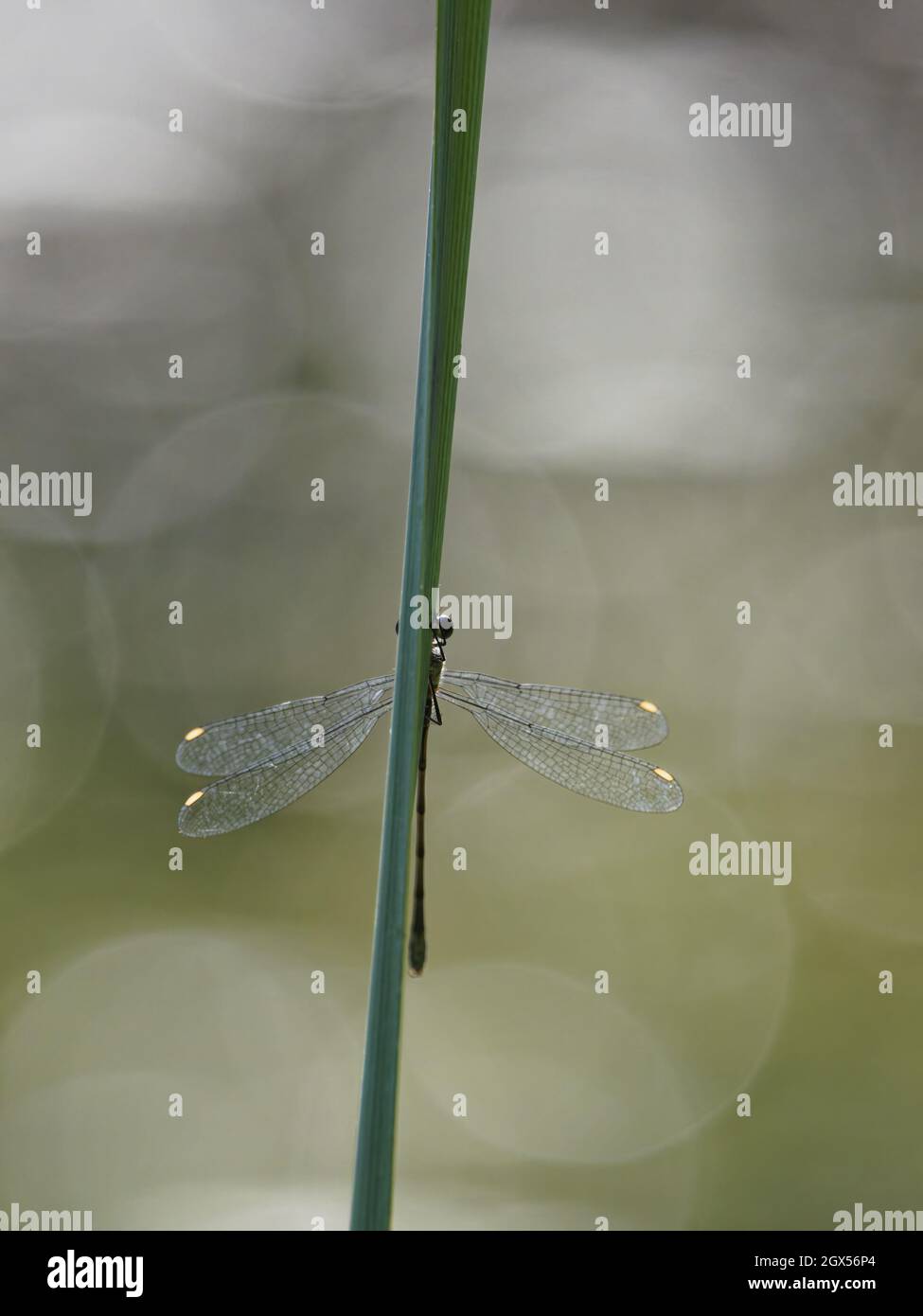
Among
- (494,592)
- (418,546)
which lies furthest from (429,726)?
(494,592)

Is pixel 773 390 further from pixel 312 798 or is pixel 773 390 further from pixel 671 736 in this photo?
pixel 312 798

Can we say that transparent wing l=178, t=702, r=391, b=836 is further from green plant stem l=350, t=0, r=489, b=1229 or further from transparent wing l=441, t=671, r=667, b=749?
green plant stem l=350, t=0, r=489, b=1229

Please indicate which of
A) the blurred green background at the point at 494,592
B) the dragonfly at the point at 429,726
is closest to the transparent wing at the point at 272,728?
the dragonfly at the point at 429,726

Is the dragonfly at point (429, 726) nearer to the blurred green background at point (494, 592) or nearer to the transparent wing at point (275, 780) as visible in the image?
the transparent wing at point (275, 780)

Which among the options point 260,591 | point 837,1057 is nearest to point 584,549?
point 260,591

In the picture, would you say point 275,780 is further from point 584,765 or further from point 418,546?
point 418,546
